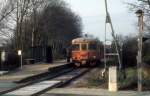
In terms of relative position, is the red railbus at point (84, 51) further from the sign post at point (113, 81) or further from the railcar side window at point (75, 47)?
the sign post at point (113, 81)

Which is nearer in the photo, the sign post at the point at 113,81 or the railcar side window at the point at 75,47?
the sign post at the point at 113,81

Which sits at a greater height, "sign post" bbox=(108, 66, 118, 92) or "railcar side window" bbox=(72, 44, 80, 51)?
"railcar side window" bbox=(72, 44, 80, 51)

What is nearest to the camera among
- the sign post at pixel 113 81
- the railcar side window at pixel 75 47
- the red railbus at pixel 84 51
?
the sign post at pixel 113 81

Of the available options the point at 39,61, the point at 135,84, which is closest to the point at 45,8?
the point at 39,61

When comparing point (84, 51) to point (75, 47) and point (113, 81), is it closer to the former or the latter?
point (75, 47)

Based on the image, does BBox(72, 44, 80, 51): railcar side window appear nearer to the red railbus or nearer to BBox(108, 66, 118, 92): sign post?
the red railbus

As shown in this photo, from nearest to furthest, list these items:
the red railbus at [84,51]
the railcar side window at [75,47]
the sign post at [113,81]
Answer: the sign post at [113,81]
the red railbus at [84,51]
the railcar side window at [75,47]

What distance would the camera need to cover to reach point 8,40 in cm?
8119

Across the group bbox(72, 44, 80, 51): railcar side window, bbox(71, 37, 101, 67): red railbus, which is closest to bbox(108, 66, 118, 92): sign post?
bbox(71, 37, 101, 67): red railbus

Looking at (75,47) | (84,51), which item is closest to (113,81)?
(84,51)

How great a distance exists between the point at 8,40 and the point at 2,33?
596cm

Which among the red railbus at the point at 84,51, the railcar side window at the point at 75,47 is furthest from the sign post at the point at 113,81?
the railcar side window at the point at 75,47

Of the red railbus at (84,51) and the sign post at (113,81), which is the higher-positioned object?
the red railbus at (84,51)

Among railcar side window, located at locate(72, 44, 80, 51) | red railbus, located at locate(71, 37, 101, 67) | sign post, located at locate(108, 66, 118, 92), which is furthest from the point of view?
railcar side window, located at locate(72, 44, 80, 51)
